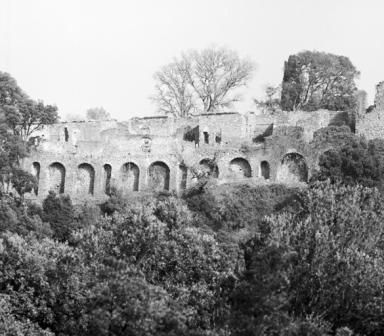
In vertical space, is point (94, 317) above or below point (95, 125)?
below

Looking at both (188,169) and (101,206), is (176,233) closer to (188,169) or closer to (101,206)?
(101,206)

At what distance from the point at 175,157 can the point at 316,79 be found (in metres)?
16.1

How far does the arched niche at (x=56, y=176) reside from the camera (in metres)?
55.2

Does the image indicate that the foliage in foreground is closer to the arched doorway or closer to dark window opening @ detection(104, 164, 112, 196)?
the arched doorway

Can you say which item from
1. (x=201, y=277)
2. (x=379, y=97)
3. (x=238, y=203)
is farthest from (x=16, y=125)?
(x=201, y=277)

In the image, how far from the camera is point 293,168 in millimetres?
53031

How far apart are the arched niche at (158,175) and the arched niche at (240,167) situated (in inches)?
153

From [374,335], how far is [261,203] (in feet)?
72.4

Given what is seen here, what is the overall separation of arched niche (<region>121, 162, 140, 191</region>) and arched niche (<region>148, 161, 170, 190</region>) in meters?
0.81

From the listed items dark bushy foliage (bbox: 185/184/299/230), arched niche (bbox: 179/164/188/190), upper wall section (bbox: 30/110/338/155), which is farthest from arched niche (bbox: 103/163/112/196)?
dark bushy foliage (bbox: 185/184/299/230)

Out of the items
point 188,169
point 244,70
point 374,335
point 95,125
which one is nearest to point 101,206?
point 188,169

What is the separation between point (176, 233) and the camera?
103 feet

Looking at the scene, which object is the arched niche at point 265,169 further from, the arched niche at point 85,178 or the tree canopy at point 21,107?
the tree canopy at point 21,107

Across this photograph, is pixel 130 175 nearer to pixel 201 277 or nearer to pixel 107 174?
pixel 107 174
